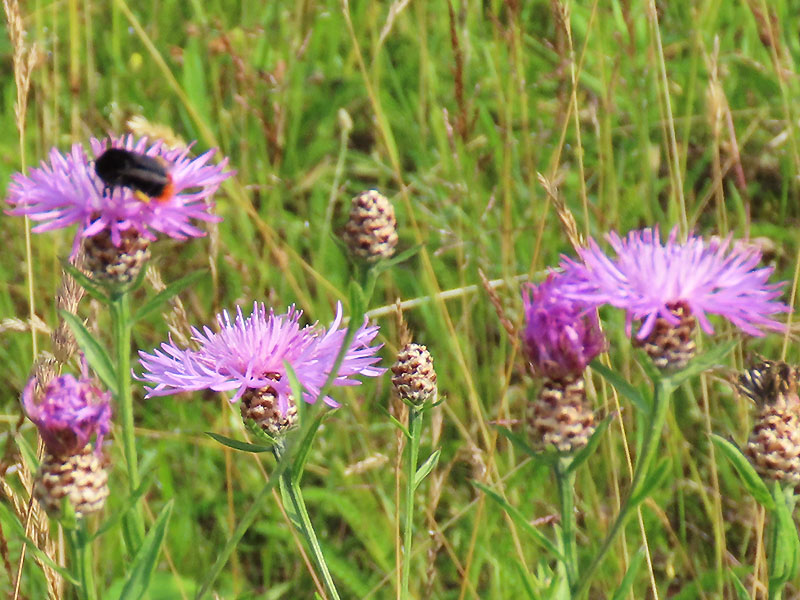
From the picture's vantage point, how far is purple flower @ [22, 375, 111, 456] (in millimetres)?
996

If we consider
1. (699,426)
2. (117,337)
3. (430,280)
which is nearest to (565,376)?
(117,337)

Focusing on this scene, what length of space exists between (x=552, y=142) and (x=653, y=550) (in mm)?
1106

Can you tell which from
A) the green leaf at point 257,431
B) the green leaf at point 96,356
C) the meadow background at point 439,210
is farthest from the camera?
the meadow background at point 439,210

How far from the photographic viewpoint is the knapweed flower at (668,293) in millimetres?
962

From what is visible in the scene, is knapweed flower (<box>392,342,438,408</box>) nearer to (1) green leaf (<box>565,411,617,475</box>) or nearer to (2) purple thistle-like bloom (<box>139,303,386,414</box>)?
(2) purple thistle-like bloom (<box>139,303,386,414</box>)

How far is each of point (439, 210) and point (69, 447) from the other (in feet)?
4.75

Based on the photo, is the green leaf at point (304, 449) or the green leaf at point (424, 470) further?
the green leaf at point (424, 470)

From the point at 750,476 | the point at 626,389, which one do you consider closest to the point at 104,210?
the point at 626,389

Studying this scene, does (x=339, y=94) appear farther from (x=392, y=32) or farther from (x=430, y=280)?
(x=430, y=280)

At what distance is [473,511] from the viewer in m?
1.97

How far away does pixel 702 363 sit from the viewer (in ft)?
3.14

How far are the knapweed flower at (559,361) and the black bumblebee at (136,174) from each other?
44 cm

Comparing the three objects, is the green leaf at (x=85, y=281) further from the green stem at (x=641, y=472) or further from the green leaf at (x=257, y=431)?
the green stem at (x=641, y=472)

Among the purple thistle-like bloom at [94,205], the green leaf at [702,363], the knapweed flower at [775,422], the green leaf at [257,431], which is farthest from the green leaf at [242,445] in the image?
the knapweed flower at [775,422]
